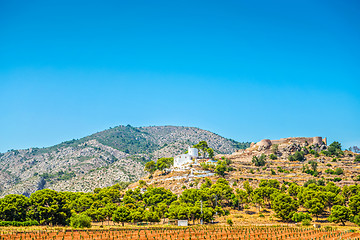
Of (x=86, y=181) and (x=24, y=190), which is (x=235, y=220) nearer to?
(x=86, y=181)

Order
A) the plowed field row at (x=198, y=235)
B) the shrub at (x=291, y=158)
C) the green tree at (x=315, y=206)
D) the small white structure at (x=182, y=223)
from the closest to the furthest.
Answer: the plowed field row at (x=198, y=235), the small white structure at (x=182, y=223), the green tree at (x=315, y=206), the shrub at (x=291, y=158)

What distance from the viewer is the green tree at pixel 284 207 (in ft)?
251

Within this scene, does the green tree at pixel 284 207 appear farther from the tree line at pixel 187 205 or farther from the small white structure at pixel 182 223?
the small white structure at pixel 182 223

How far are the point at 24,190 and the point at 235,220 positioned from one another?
137294 mm

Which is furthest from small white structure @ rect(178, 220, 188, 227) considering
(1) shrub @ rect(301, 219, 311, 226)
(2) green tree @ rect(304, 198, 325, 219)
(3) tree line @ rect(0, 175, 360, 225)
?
(2) green tree @ rect(304, 198, 325, 219)

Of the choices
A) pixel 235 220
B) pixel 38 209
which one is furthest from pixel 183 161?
pixel 38 209

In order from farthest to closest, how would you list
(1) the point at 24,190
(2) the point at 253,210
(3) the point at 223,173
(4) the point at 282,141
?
(1) the point at 24,190 < (4) the point at 282,141 < (3) the point at 223,173 < (2) the point at 253,210

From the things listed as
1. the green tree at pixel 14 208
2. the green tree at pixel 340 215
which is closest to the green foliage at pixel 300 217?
the green tree at pixel 340 215

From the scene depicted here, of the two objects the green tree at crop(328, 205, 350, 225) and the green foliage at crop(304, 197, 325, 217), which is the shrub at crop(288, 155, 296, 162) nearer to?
the green foliage at crop(304, 197, 325, 217)

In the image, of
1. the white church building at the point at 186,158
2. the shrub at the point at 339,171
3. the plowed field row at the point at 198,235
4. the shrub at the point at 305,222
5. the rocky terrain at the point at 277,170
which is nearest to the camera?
the plowed field row at the point at 198,235

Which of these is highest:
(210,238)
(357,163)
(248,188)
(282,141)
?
(282,141)

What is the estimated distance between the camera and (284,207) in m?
77.6

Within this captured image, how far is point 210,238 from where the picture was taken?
5188cm

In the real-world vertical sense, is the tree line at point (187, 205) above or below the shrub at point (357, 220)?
above
